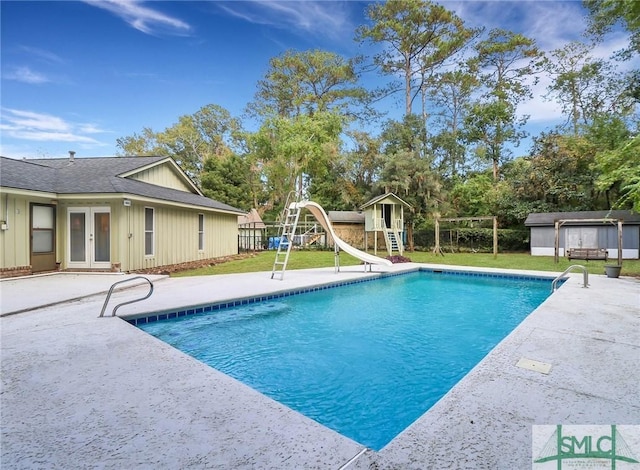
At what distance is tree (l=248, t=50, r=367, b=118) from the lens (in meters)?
27.5

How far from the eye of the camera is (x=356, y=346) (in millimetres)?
5188

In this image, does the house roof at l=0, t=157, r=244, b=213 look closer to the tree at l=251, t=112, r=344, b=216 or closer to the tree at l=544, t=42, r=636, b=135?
the tree at l=251, t=112, r=344, b=216

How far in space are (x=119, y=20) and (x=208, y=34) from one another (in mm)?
2948

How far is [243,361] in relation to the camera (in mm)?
4609

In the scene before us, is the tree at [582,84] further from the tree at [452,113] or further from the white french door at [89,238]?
the white french door at [89,238]

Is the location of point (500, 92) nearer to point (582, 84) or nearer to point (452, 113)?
point (452, 113)

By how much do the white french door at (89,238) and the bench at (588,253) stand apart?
61.3 ft

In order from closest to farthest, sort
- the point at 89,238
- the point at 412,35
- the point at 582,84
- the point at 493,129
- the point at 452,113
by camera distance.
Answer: the point at 89,238 < the point at 582,84 < the point at 412,35 < the point at 493,129 < the point at 452,113

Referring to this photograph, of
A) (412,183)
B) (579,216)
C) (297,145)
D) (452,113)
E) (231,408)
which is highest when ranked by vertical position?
(452,113)

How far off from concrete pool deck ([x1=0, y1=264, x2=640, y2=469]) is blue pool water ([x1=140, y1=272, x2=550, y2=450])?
2.57 ft

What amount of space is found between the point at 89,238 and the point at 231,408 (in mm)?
9974

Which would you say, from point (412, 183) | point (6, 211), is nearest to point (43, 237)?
point (6, 211)

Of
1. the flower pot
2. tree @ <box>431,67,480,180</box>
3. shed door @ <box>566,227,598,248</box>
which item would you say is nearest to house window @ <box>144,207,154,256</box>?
the flower pot

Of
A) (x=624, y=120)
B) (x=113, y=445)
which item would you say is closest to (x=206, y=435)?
(x=113, y=445)
